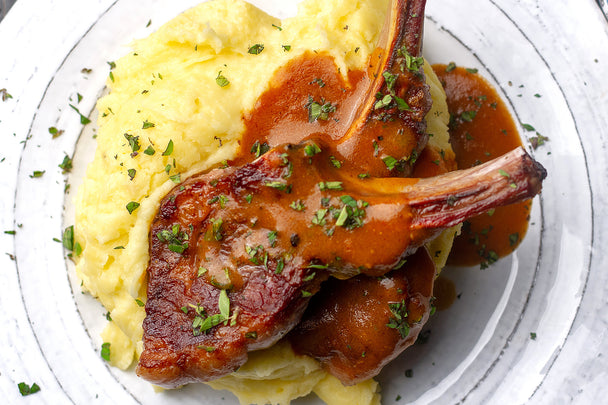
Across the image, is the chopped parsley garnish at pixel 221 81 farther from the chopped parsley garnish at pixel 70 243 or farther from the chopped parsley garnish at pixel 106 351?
the chopped parsley garnish at pixel 106 351

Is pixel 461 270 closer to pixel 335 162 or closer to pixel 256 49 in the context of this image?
pixel 335 162

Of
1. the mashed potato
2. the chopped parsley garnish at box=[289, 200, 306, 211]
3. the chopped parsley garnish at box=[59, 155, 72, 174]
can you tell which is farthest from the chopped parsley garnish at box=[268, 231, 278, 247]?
the chopped parsley garnish at box=[59, 155, 72, 174]

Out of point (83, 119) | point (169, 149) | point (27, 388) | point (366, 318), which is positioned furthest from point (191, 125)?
point (27, 388)

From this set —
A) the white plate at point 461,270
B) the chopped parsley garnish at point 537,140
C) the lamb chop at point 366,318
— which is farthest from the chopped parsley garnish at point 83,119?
the chopped parsley garnish at point 537,140

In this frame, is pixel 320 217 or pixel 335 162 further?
pixel 335 162

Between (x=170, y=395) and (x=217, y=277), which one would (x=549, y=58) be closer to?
(x=217, y=277)

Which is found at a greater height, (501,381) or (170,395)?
(501,381)

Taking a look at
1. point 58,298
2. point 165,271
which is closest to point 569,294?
point 165,271
